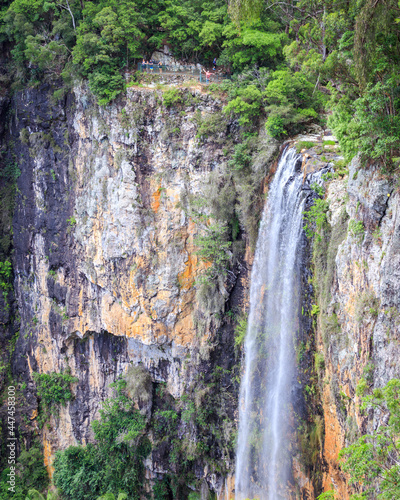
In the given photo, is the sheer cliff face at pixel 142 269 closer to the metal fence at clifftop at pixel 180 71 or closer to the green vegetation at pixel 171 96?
the green vegetation at pixel 171 96

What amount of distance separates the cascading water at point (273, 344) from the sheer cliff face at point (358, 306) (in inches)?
58.0

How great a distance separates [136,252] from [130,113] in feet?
17.4

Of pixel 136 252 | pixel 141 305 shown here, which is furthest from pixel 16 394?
pixel 136 252

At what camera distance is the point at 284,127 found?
38.5 ft

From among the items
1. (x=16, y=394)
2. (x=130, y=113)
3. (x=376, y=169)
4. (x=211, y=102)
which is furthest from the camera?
(x=16, y=394)

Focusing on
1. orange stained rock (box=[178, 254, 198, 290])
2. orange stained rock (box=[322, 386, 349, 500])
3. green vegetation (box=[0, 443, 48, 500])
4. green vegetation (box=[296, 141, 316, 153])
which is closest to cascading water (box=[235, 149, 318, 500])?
green vegetation (box=[296, 141, 316, 153])

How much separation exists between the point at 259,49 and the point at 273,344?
9848mm

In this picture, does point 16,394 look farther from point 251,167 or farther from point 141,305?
point 251,167

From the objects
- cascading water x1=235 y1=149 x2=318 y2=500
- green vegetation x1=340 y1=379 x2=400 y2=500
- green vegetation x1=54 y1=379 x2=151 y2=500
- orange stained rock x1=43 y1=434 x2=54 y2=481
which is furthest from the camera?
orange stained rock x1=43 y1=434 x2=54 y2=481

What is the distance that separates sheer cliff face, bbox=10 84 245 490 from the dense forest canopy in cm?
163

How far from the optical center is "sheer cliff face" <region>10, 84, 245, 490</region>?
14.9m

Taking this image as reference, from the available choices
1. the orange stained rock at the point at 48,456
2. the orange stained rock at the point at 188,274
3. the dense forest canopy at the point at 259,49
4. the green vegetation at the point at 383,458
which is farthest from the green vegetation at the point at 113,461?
the green vegetation at the point at 383,458

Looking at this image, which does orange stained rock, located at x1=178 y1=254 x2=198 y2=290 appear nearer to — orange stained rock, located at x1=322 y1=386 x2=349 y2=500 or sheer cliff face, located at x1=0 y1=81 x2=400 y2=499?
sheer cliff face, located at x1=0 y1=81 x2=400 y2=499

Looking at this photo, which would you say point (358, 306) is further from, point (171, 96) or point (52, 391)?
point (52, 391)
